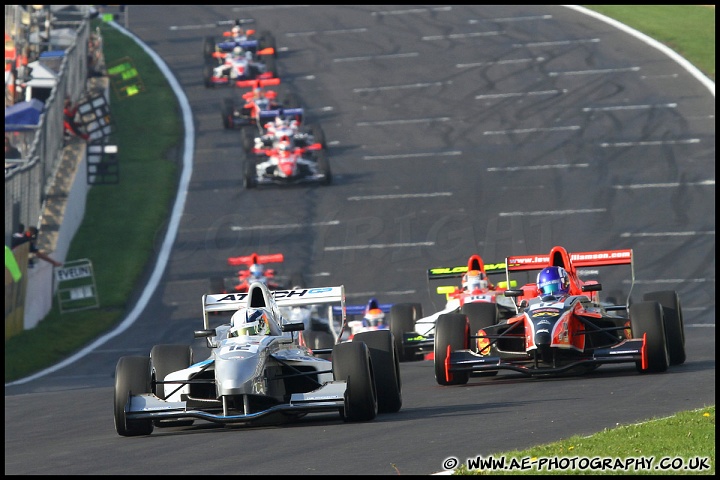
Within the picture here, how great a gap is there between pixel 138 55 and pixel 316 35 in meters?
7.74

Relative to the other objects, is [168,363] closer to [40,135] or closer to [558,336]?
[558,336]

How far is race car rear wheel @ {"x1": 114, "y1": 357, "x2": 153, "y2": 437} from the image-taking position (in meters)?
14.3

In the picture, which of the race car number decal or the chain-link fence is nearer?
the race car number decal

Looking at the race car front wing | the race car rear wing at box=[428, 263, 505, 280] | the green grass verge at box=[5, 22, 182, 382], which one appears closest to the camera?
the race car front wing

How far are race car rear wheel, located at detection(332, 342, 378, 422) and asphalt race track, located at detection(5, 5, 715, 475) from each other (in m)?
0.20

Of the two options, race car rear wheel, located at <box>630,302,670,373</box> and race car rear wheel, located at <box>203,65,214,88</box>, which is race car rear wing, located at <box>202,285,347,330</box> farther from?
race car rear wheel, located at <box>203,65,214,88</box>

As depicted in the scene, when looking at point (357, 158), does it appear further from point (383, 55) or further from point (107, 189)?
point (383, 55)

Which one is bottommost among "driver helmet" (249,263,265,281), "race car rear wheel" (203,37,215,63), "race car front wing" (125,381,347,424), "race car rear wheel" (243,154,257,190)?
"race car front wing" (125,381,347,424)

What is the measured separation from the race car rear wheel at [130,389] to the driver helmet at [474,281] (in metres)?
9.82

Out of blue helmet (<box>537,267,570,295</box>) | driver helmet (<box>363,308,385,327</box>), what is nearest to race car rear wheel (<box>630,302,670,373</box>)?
blue helmet (<box>537,267,570,295</box>)

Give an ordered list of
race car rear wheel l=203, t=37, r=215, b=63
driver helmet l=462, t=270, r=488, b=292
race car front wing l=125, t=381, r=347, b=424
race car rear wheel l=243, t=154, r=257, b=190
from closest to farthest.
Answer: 1. race car front wing l=125, t=381, r=347, b=424
2. driver helmet l=462, t=270, r=488, b=292
3. race car rear wheel l=243, t=154, r=257, b=190
4. race car rear wheel l=203, t=37, r=215, b=63

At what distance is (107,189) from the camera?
44.5 meters

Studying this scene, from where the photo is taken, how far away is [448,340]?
18500mm

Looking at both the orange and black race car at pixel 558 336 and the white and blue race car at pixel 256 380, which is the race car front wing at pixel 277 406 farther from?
the orange and black race car at pixel 558 336
